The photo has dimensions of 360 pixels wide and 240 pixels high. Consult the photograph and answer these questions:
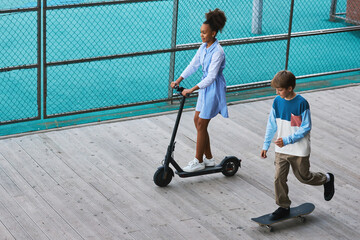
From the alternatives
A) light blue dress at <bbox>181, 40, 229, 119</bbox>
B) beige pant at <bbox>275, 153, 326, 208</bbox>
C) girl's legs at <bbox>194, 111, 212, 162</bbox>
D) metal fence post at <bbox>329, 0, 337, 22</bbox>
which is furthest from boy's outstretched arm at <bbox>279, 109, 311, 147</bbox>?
metal fence post at <bbox>329, 0, 337, 22</bbox>

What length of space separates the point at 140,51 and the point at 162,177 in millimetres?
3212

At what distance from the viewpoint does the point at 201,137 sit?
19.9ft

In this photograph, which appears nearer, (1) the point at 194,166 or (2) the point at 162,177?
(2) the point at 162,177

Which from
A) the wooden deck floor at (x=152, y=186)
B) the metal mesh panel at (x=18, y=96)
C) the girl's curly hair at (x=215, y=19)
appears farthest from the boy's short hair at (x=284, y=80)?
the metal mesh panel at (x=18, y=96)

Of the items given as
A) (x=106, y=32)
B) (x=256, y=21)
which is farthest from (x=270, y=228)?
(x=256, y=21)

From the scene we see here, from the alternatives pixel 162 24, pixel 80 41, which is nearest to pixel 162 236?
pixel 80 41

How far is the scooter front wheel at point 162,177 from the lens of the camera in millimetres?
5953

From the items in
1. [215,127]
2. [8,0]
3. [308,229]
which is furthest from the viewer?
[8,0]

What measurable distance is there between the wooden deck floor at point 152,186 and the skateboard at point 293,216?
0.22 feet

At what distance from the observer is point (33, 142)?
6902mm

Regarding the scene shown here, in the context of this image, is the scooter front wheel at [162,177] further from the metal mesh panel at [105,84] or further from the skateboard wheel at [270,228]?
the metal mesh panel at [105,84]

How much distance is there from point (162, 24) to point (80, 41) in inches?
71.3

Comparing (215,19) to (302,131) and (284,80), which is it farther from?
(302,131)

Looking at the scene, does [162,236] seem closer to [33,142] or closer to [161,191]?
[161,191]
